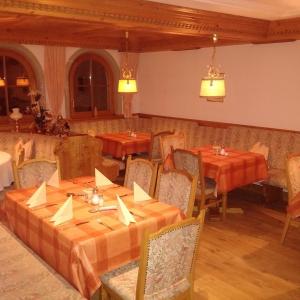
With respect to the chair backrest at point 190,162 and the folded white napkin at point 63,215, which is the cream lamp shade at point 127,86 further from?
the folded white napkin at point 63,215

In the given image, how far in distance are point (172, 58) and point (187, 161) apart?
3.81 metres

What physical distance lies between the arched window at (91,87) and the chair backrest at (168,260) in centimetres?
590

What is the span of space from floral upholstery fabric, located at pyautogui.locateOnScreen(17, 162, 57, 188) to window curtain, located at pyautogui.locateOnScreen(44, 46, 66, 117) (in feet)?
11.8

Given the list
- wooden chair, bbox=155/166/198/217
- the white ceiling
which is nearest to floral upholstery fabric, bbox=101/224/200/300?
wooden chair, bbox=155/166/198/217

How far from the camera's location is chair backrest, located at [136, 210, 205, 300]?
214 cm

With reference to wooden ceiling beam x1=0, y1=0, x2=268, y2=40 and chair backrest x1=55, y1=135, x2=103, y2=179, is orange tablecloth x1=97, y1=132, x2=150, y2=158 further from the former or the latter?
wooden ceiling beam x1=0, y1=0, x2=268, y2=40

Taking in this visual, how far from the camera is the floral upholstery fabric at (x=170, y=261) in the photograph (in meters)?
2.17

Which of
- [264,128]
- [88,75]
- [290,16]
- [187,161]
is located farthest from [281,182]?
[88,75]

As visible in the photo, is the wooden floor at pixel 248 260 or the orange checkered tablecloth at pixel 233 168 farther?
the orange checkered tablecloth at pixel 233 168

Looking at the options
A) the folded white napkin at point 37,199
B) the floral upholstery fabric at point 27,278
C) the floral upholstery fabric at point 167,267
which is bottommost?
the floral upholstery fabric at point 27,278

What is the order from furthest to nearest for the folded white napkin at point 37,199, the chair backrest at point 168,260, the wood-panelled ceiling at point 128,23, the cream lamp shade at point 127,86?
the cream lamp shade at point 127,86 < the wood-panelled ceiling at point 128,23 < the folded white napkin at point 37,199 < the chair backrest at point 168,260

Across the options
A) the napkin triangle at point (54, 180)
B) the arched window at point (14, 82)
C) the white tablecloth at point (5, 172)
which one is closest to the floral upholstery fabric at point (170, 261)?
the napkin triangle at point (54, 180)

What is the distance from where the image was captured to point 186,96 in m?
7.55

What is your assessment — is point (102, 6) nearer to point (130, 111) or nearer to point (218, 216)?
point (218, 216)
